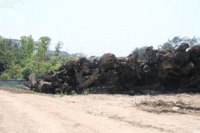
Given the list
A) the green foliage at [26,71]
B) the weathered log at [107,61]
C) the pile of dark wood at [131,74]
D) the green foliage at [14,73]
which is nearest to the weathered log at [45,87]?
the pile of dark wood at [131,74]

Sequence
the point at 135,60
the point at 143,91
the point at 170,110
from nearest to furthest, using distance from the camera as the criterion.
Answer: the point at 170,110, the point at 143,91, the point at 135,60

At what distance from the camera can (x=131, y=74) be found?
11.3 meters

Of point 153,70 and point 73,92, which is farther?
point 153,70

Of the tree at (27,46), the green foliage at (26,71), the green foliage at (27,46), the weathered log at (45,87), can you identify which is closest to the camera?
the weathered log at (45,87)

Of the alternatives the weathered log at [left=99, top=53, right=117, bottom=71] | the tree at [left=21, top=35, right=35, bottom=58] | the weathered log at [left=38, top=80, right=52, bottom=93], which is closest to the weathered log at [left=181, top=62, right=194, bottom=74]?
the weathered log at [left=99, top=53, right=117, bottom=71]

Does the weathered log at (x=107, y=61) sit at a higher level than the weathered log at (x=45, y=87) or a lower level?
higher

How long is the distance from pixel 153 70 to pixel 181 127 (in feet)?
27.4

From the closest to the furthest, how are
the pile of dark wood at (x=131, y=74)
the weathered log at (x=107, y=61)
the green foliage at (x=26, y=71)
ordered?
the pile of dark wood at (x=131, y=74)
the weathered log at (x=107, y=61)
the green foliage at (x=26, y=71)

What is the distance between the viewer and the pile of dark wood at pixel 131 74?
10617 millimetres

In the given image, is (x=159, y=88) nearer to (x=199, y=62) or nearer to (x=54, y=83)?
(x=199, y=62)

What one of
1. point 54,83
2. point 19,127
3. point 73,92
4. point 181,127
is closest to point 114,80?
point 73,92

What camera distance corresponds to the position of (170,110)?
210 inches

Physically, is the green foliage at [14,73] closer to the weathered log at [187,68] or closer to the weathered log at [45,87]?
the weathered log at [45,87]

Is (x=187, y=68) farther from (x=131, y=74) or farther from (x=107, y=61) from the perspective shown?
(x=107, y=61)
